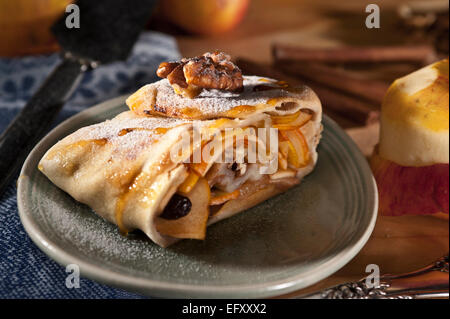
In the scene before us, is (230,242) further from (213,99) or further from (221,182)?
(213,99)

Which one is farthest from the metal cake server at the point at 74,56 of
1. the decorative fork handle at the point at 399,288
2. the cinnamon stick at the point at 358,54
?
the decorative fork handle at the point at 399,288

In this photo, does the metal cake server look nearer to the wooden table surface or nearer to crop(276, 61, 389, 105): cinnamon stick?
the wooden table surface

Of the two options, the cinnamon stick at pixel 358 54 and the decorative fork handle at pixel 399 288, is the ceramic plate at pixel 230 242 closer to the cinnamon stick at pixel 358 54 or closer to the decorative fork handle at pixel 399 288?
the decorative fork handle at pixel 399 288

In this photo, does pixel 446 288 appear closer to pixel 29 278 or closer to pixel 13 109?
pixel 29 278

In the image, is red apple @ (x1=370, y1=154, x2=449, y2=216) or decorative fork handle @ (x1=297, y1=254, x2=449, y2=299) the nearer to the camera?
decorative fork handle @ (x1=297, y1=254, x2=449, y2=299)

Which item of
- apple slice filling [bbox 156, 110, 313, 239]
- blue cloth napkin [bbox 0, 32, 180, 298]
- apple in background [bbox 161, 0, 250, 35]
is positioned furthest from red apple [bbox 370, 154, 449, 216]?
apple in background [bbox 161, 0, 250, 35]

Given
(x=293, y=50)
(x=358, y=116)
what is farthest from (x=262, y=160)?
(x=293, y=50)
